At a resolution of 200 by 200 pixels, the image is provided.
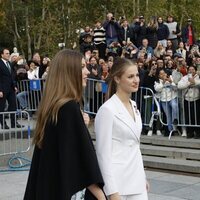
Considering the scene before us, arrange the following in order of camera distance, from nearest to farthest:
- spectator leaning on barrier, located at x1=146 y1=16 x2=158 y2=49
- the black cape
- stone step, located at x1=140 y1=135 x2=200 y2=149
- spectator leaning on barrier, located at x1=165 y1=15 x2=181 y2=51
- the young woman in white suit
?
1. the black cape
2. the young woman in white suit
3. stone step, located at x1=140 y1=135 x2=200 y2=149
4. spectator leaning on barrier, located at x1=146 y1=16 x2=158 y2=49
5. spectator leaning on barrier, located at x1=165 y1=15 x2=181 y2=51

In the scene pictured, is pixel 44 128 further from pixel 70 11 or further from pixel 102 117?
pixel 70 11

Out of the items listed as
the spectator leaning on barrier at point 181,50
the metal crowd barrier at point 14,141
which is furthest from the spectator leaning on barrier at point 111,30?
the metal crowd barrier at point 14,141

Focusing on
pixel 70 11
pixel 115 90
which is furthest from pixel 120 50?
pixel 70 11

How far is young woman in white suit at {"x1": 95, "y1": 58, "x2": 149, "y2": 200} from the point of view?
11.8ft

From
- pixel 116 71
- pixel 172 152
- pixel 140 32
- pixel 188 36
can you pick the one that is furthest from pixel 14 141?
pixel 188 36

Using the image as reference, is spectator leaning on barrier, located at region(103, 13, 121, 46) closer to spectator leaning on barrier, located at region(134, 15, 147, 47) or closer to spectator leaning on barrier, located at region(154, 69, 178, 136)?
spectator leaning on barrier, located at region(134, 15, 147, 47)

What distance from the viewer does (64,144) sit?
10.4 ft

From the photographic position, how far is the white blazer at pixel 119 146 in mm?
3613

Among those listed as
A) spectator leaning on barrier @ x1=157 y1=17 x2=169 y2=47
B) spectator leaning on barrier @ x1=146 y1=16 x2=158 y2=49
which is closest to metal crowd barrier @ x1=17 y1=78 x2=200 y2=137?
spectator leaning on barrier @ x1=146 y1=16 x2=158 y2=49

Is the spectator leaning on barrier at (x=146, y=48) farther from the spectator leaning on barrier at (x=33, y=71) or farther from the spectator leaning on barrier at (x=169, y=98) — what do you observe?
the spectator leaning on barrier at (x=169, y=98)

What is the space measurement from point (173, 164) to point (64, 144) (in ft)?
21.1

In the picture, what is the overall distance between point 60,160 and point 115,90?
97 cm

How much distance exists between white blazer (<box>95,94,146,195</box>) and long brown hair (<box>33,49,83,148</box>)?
45 cm

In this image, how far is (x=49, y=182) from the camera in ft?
10.5
